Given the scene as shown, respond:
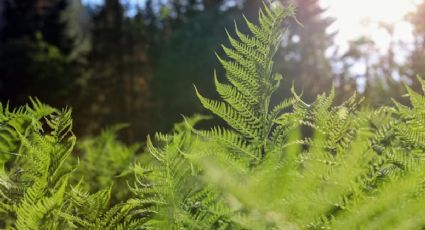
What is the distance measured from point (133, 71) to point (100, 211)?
35.3 m

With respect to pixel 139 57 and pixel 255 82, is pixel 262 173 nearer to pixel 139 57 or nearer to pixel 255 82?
pixel 255 82

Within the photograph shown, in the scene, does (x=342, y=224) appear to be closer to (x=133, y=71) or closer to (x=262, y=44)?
(x=262, y=44)

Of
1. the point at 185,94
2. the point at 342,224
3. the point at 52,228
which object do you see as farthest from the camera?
the point at 185,94

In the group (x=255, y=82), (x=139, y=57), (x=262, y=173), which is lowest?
(x=262, y=173)

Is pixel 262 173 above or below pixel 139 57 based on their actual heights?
below

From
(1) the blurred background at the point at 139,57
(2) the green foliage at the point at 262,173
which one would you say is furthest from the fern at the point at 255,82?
(1) the blurred background at the point at 139,57

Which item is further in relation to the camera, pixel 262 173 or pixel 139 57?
pixel 139 57

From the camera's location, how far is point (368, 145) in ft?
1.98

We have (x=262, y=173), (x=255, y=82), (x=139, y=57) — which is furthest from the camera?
(x=139, y=57)

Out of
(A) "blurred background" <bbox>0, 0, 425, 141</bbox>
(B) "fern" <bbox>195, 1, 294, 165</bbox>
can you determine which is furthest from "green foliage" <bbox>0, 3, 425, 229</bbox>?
(A) "blurred background" <bbox>0, 0, 425, 141</bbox>

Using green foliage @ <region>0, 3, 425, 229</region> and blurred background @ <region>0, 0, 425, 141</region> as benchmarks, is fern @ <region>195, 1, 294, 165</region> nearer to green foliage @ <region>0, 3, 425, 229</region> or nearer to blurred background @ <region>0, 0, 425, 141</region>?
green foliage @ <region>0, 3, 425, 229</region>

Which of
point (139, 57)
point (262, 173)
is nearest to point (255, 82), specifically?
point (262, 173)

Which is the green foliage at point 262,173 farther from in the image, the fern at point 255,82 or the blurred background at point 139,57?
the blurred background at point 139,57

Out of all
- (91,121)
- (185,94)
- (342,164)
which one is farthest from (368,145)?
(91,121)
